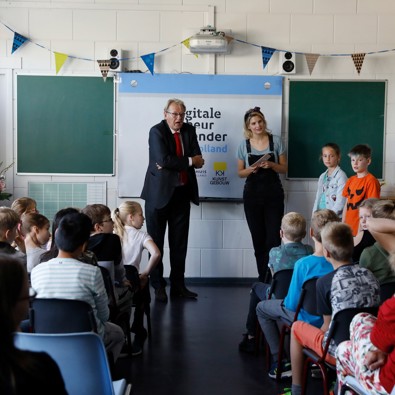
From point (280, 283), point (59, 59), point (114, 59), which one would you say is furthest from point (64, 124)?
point (280, 283)

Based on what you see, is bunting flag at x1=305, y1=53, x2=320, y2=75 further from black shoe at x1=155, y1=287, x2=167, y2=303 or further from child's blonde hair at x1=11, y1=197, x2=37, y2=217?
child's blonde hair at x1=11, y1=197, x2=37, y2=217

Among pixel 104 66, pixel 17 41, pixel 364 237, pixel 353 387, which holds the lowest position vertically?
pixel 353 387

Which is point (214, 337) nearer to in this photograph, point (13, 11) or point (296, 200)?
point (296, 200)

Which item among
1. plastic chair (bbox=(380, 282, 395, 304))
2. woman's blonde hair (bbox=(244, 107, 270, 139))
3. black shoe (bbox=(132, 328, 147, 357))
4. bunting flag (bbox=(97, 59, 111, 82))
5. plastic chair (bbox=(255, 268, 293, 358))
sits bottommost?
black shoe (bbox=(132, 328, 147, 357))

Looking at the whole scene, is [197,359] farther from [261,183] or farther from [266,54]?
[266,54]

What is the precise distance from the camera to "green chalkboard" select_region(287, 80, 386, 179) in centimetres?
623

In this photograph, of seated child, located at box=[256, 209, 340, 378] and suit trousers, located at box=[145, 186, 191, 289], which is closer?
seated child, located at box=[256, 209, 340, 378]

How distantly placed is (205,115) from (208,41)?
28.9 inches

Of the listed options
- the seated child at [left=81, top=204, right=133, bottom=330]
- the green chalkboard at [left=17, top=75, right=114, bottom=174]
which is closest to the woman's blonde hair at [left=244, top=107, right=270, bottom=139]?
the green chalkboard at [left=17, top=75, right=114, bottom=174]

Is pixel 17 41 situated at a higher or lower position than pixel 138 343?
higher

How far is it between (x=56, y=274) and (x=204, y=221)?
3.68m

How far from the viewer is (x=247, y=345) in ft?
13.4

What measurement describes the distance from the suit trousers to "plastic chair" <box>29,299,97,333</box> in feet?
9.95

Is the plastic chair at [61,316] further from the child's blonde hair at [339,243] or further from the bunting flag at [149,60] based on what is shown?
the bunting flag at [149,60]
